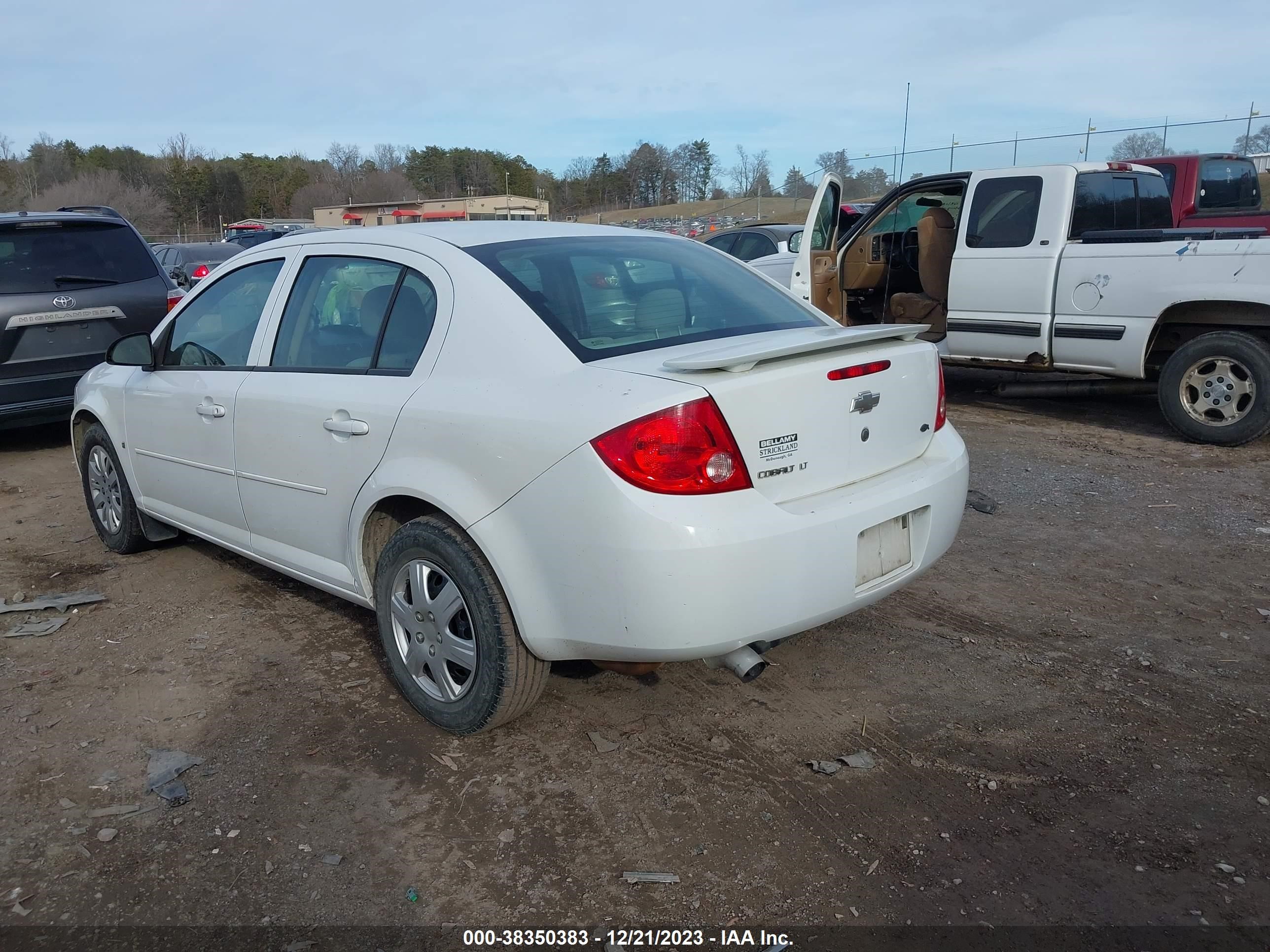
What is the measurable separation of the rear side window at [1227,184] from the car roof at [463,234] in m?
10.3

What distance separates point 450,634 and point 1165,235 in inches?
244

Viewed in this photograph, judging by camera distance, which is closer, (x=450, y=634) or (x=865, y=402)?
(x=865, y=402)

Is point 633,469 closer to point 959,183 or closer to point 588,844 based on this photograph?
point 588,844

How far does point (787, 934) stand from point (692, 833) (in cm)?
46

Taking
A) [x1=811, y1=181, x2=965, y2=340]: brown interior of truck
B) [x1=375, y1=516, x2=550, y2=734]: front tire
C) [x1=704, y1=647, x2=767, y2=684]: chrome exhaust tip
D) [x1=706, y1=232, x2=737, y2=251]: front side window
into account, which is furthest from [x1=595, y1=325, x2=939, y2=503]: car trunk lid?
[x1=706, y1=232, x2=737, y2=251]: front side window

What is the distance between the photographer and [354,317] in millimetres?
3664

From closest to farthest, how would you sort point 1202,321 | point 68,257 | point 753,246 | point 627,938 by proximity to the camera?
point 627,938, point 1202,321, point 68,257, point 753,246

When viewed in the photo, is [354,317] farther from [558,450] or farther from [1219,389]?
[1219,389]

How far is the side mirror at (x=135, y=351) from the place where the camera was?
469cm

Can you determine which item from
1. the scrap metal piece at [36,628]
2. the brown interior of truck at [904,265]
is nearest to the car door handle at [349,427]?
the scrap metal piece at [36,628]

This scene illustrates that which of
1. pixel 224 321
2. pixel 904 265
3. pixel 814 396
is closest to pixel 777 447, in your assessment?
pixel 814 396

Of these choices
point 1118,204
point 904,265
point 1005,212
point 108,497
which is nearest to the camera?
point 108,497

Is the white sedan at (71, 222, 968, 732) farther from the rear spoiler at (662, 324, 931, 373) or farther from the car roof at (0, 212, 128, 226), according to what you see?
the car roof at (0, 212, 128, 226)

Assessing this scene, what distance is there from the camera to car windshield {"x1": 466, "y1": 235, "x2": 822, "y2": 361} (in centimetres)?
318
